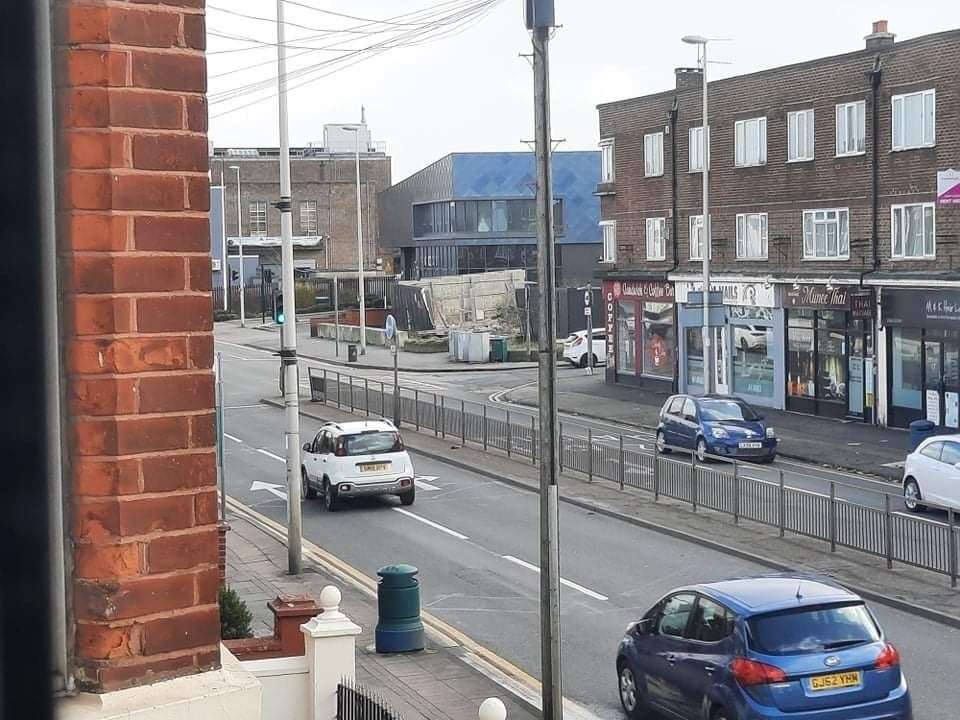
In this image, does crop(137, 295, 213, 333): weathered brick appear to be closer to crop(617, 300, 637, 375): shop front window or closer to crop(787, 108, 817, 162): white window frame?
crop(787, 108, 817, 162): white window frame

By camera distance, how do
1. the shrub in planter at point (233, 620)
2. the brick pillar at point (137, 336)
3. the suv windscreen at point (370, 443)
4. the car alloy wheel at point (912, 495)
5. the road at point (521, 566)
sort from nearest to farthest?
the brick pillar at point (137, 336)
the shrub in planter at point (233, 620)
the road at point (521, 566)
the car alloy wheel at point (912, 495)
the suv windscreen at point (370, 443)

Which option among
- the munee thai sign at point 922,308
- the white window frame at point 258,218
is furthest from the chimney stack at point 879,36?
the white window frame at point 258,218

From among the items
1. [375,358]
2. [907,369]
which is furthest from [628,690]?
[375,358]

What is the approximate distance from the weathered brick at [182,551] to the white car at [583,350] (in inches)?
2029

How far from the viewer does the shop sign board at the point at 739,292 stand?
39375 mm

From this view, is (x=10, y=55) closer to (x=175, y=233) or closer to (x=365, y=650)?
(x=175, y=233)

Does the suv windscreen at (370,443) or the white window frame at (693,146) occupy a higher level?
the white window frame at (693,146)

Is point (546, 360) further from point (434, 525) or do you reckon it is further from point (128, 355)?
point (434, 525)

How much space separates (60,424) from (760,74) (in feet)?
127

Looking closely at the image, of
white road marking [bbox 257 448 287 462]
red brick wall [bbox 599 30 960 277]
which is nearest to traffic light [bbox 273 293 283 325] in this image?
white road marking [bbox 257 448 287 462]

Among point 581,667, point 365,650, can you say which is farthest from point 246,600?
point 581,667

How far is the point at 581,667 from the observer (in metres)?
14.4

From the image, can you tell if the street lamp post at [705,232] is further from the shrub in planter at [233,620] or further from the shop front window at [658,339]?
the shrub in planter at [233,620]

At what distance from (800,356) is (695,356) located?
5272 millimetres
